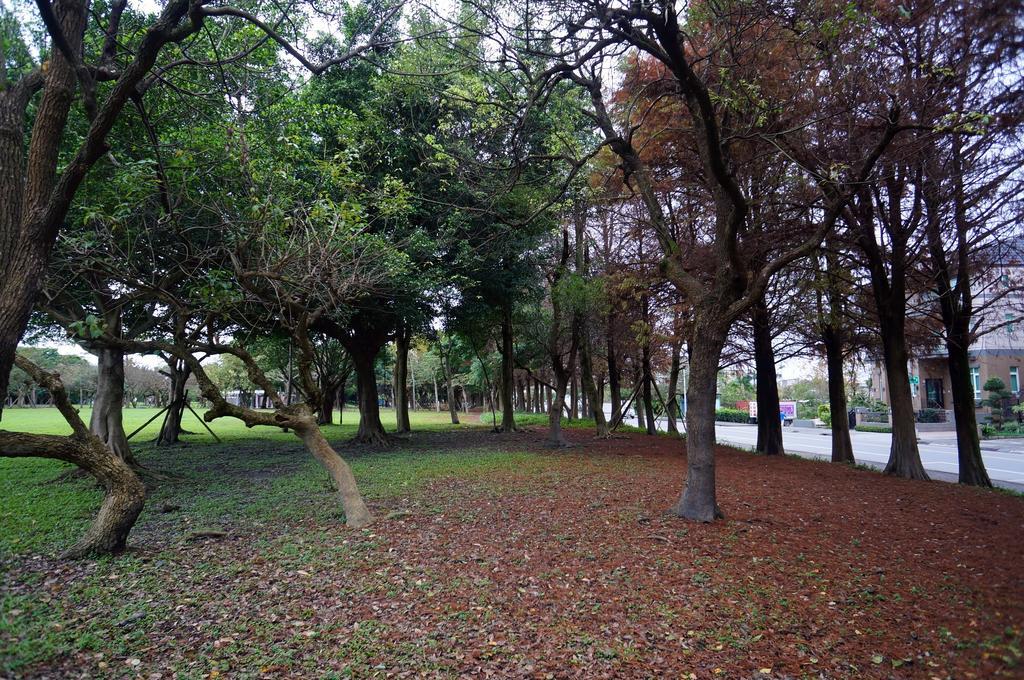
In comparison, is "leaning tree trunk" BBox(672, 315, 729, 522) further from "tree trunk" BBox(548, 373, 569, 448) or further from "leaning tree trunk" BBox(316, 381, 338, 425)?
"leaning tree trunk" BBox(316, 381, 338, 425)

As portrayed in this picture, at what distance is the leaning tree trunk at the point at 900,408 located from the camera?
11500mm

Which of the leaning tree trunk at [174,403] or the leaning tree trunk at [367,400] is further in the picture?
the leaning tree trunk at [367,400]

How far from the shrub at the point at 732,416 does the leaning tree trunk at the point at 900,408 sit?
38972 millimetres

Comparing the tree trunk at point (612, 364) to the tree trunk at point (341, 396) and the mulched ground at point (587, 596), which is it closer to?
the mulched ground at point (587, 596)

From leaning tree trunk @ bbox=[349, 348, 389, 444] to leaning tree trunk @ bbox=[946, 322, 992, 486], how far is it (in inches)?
588

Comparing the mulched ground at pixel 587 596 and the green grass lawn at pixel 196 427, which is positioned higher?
the green grass lawn at pixel 196 427

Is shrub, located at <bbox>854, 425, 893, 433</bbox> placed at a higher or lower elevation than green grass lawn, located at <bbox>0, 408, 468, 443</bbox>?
Answer: lower

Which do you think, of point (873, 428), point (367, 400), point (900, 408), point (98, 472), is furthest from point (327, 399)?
point (873, 428)

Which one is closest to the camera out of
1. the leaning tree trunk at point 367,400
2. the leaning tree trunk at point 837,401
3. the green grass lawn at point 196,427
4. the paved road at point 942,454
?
the paved road at point 942,454

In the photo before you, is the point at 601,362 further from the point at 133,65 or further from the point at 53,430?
the point at 133,65

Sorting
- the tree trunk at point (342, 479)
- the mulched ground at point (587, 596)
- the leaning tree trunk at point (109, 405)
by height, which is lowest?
the mulched ground at point (587, 596)

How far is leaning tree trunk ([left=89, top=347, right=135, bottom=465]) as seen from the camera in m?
11.3

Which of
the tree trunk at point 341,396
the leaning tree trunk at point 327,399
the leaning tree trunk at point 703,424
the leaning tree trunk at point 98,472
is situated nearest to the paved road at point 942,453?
the leaning tree trunk at point 703,424

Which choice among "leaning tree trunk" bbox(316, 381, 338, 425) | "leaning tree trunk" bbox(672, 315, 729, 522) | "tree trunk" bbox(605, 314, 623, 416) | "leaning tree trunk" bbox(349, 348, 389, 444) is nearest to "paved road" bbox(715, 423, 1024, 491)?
"tree trunk" bbox(605, 314, 623, 416)
